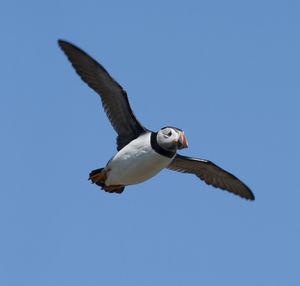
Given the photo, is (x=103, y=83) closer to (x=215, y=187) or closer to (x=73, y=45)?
(x=73, y=45)

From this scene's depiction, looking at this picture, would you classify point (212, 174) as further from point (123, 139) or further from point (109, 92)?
point (109, 92)

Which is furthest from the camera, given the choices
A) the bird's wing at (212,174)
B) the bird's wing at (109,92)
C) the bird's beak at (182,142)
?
the bird's wing at (212,174)

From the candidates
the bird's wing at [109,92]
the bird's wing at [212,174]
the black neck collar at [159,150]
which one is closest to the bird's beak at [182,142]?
the black neck collar at [159,150]

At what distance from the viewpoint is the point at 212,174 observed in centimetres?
1600

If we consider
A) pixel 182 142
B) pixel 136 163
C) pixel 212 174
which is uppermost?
pixel 212 174

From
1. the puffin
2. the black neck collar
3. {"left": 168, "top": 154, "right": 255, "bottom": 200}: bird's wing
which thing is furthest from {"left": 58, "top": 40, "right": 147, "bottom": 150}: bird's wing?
{"left": 168, "top": 154, "right": 255, "bottom": 200}: bird's wing

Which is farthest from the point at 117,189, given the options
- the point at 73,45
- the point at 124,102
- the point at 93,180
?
the point at 73,45

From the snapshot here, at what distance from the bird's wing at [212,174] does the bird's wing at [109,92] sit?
1404 millimetres

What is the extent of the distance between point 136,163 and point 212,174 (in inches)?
108

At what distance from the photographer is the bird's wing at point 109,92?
1388 centimetres

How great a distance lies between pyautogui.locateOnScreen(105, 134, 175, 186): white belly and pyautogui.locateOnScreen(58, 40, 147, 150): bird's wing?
13.8 inches

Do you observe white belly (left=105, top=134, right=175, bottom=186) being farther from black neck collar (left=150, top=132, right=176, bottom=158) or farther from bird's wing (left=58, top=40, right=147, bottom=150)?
bird's wing (left=58, top=40, right=147, bottom=150)

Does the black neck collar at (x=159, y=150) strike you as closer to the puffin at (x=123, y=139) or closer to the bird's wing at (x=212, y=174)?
the puffin at (x=123, y=139)

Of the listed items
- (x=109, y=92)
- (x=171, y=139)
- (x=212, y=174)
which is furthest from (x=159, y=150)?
(x=212, y=174)
